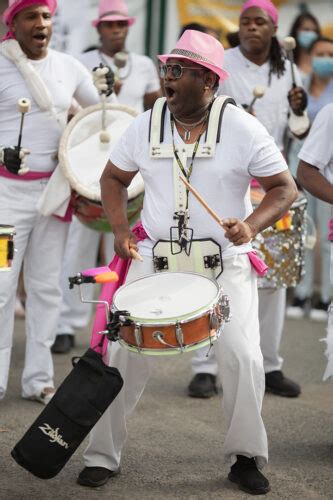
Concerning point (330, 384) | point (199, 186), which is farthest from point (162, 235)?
point (330, 384)

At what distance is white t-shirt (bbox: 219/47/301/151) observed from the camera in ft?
23.5

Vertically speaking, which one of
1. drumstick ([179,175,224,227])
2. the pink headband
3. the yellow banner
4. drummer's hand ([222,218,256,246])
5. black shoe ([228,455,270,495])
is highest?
the yellow banner

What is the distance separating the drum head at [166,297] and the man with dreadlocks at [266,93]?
A: 6.90ft

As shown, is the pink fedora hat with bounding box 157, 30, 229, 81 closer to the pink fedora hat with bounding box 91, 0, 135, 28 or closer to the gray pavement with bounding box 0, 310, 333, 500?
the gray pavement with bounding box 0, 310, 333, 500

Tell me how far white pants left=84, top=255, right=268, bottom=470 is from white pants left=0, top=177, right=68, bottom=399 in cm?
133

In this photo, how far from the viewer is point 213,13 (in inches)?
445

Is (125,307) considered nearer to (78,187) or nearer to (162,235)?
(162,235)

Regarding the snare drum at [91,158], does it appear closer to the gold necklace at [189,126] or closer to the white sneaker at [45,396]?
the white sneaker at [45,396]

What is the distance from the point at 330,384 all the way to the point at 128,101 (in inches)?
104

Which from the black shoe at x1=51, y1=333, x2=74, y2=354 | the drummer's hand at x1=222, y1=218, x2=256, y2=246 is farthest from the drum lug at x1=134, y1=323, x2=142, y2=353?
the black shoe at x1=51, y1=333, x2=74, y2=354

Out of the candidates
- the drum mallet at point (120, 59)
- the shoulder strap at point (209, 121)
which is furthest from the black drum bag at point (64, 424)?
the drum mallet at point (120, 59)

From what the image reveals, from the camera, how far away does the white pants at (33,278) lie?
634 cm

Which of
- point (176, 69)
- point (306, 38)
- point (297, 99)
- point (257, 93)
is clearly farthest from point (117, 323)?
point (306, 38)

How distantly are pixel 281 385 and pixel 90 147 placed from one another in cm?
185
